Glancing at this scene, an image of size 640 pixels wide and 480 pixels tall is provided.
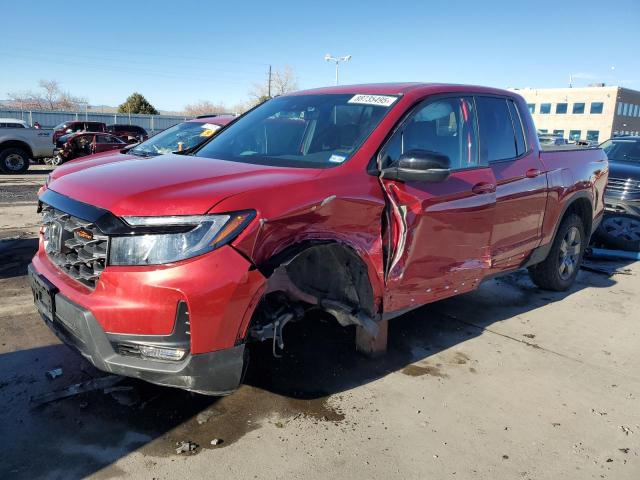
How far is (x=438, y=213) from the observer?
3445 millimetres

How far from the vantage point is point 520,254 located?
454 cm

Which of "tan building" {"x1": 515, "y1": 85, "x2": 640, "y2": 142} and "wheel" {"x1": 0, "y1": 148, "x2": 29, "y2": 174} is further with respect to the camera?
"tan building" {"x1": 515, "y1": 85, "x2": 640, "y2": 142}

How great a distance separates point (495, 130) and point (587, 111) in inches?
2624

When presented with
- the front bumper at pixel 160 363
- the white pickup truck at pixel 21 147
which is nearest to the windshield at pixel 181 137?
the front bumper at pixel 160 363

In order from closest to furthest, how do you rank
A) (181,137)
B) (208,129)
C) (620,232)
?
(620,232)
(181,137)
(208,129)

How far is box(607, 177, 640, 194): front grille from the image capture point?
765 cm

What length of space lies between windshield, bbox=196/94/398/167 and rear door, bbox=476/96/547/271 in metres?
1.08

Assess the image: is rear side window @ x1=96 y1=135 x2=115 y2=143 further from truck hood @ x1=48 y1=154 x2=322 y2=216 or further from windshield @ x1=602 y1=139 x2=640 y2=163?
truck hood @ x1=48 y1=154 x2=322 y2=216

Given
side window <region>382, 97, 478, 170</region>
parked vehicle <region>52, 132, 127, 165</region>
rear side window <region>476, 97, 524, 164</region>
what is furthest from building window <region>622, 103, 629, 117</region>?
side window <region>382, 97, 478, 170</region>

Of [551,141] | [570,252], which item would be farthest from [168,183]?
[551,141]

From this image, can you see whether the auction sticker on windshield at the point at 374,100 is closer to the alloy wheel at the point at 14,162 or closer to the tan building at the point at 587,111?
the alloy wheel at the point at 14,162

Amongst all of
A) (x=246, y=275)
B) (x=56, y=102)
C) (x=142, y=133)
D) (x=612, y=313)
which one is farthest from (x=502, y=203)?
(x=56, y=102)

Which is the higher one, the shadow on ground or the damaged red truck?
the damaged red truck

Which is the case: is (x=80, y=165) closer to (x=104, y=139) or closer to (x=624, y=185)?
(x=624, y=185)
